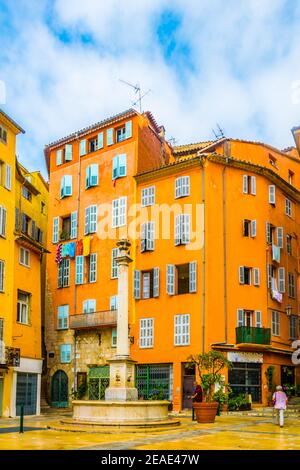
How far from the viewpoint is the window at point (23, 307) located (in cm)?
3441

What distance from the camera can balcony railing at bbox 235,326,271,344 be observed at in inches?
1417

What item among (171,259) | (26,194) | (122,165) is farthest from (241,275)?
(26,194)

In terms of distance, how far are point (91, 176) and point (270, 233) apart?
12.7 m

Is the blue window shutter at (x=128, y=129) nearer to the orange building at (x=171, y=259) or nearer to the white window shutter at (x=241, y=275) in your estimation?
the orange building at (x=171, y=259)

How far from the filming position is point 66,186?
44969mm

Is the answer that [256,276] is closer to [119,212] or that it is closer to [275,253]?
[275,253]

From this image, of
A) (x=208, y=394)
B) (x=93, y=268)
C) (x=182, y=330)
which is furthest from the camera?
(x=93, y=268)

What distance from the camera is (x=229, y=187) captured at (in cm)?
3859

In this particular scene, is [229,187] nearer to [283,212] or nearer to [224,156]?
[224,156]

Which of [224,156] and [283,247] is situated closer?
[224,156]

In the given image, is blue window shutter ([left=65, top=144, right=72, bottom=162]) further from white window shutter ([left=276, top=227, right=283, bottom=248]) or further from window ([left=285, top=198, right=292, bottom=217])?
white window shutter ([left=276, top=227, right=283, bottom=248])

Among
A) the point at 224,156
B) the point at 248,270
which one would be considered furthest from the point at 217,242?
the point at 224,156

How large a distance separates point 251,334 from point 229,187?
890 centimetres

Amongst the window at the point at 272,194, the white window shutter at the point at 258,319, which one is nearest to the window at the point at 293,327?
the white window shutter at the point at 258,319
